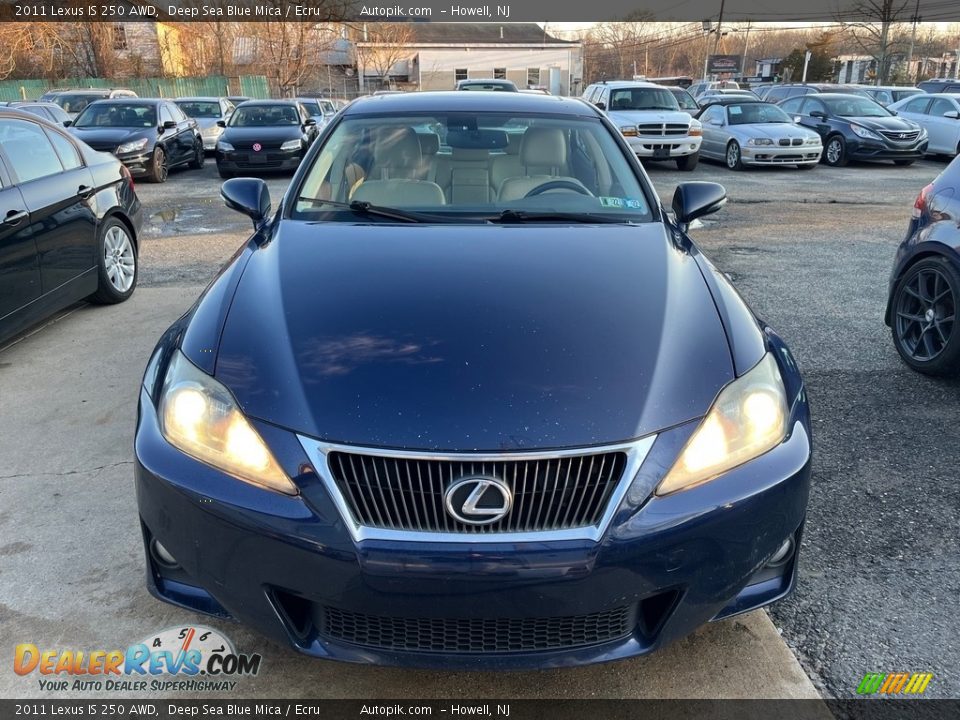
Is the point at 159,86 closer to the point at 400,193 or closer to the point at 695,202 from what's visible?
the point at 400,193

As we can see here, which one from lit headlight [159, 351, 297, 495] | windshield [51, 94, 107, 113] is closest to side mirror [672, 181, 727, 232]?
lit headlight [159, 351, 297, 495]

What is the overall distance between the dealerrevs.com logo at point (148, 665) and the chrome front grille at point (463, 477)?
34.2 inches

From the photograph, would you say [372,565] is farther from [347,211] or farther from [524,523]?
[347,211]

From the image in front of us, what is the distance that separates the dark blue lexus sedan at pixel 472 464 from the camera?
1812 mm

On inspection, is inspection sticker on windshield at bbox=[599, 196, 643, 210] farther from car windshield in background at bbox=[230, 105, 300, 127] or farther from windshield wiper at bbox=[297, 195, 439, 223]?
car windshield in background at bbox=[230, 105, 300, 127]

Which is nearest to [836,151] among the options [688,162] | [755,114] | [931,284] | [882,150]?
[882,150]

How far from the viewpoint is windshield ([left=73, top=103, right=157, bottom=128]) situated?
14602mm

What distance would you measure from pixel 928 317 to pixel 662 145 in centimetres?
1136

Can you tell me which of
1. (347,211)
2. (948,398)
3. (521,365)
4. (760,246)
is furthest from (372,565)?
(760,246)

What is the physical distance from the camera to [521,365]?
81.9 inches

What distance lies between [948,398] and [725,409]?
9.47 feet

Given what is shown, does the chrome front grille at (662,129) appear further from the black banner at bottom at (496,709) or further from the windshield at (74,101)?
the windshield at (74,101)

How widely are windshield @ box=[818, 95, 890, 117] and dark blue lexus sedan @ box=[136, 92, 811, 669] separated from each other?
17.0 meters

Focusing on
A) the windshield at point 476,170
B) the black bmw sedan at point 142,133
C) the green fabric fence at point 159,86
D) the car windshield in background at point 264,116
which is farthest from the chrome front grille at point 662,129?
the green fabric fence at point 159,86
